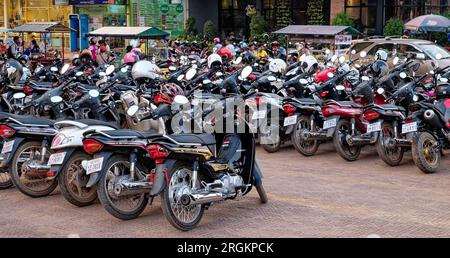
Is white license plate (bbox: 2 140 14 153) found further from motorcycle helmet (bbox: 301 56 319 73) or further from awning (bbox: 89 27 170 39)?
awning (bbox: 89 27 170 39)

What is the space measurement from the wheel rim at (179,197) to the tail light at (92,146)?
0.80 meters

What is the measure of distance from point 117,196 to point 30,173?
1.42 metres

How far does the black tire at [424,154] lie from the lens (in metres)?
8.82

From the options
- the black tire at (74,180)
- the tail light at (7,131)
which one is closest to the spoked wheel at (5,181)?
the tail light at (7,131)

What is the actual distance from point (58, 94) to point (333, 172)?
13.3 feet

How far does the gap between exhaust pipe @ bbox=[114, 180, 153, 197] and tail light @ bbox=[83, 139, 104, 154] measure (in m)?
0.39

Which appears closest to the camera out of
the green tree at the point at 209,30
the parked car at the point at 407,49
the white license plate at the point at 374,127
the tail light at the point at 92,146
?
the tail light at the point at 92,146

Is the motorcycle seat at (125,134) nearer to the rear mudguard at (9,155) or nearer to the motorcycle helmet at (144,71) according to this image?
the rear mudguard at (9,155)

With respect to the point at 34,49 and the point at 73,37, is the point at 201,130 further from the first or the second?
the point at 73,37

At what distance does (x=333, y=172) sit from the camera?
9.23 metres

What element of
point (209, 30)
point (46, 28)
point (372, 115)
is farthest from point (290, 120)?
point (209, 30)

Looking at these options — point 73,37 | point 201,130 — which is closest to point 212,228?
point 201,130

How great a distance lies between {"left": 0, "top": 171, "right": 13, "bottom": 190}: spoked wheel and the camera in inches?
323

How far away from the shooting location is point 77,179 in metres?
7.12
